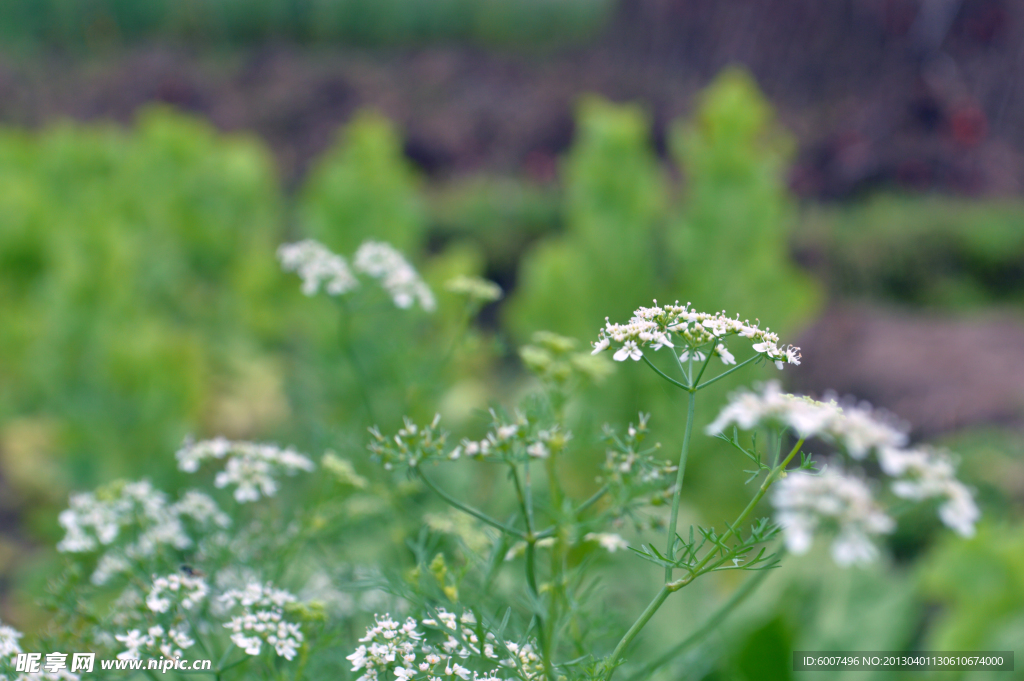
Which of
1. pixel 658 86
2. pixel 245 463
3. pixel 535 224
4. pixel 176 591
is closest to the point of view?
pixel 176 591

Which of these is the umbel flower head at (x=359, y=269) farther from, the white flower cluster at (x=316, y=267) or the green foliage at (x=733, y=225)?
the green foliage at (x=733, y=225)

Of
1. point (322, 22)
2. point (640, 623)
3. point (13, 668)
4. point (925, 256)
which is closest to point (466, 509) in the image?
point (640, 623)

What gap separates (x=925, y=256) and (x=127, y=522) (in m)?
6.95

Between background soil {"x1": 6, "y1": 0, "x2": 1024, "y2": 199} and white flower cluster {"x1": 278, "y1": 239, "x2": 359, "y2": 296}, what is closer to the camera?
white flower cluster {"x1": 278, "y1": 239, "x2": 359, "y2": 296}

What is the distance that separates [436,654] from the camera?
0.65 m

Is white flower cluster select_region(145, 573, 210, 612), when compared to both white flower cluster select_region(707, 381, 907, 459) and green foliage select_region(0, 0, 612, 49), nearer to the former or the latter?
white flower cluster select_region(707, 381, 907, 459)

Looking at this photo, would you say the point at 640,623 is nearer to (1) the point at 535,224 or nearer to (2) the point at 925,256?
(1) the point at 535,224

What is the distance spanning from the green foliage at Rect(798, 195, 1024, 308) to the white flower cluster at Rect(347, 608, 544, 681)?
601 cm

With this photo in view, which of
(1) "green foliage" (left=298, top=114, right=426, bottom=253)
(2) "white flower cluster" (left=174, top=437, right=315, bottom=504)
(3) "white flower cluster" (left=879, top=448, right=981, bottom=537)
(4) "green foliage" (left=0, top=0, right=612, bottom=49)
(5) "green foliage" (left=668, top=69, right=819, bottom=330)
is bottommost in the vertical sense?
(3) "white flower cluster" (left=879, top=448, right=981, bottom=537)

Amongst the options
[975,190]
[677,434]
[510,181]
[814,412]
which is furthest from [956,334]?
[814,412]

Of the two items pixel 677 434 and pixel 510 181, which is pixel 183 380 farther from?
pixel 510 181

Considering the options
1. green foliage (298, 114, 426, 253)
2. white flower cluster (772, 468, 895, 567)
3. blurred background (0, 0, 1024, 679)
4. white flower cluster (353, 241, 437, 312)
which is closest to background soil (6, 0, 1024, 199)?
blurred background (0, 0, 1024, 679)

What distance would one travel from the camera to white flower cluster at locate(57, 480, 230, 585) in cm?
86

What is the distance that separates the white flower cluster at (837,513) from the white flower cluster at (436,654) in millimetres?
286
